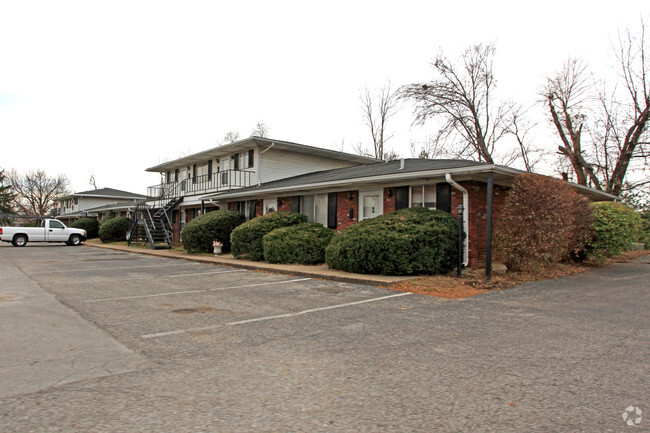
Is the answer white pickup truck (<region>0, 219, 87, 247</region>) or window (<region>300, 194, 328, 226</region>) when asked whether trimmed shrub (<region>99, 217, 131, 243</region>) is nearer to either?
white pickup truck (<region>0, 219, 87, 247</region>)

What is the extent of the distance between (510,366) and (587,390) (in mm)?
693

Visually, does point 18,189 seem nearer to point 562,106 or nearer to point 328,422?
point 562,106

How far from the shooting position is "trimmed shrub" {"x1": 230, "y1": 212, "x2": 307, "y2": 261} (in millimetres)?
14891

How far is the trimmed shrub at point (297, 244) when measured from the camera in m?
13.3

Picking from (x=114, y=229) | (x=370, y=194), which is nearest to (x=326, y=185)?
(x=370, y=194)

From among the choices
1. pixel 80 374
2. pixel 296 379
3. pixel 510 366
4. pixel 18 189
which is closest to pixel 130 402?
pixel 80 374

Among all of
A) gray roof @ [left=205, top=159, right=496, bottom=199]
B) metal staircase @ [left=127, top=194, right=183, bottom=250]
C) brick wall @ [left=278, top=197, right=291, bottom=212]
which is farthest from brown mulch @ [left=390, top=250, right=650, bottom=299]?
metal staircase @ [left=127, top=194, right=183, bottom=250]

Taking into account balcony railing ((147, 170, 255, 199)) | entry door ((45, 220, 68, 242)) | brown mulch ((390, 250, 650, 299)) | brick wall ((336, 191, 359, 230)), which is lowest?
brown mulch ((390, 250, 650, 299))

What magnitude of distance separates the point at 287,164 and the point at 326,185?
8.73 metres

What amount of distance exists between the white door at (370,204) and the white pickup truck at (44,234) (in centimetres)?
2277

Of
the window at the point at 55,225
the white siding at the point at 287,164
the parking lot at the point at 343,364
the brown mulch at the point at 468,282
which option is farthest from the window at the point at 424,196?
the window at the point at 55,225

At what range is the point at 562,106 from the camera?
1040 inches

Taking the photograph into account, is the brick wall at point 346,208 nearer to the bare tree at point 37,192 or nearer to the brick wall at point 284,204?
the brick wall at point 284,204
